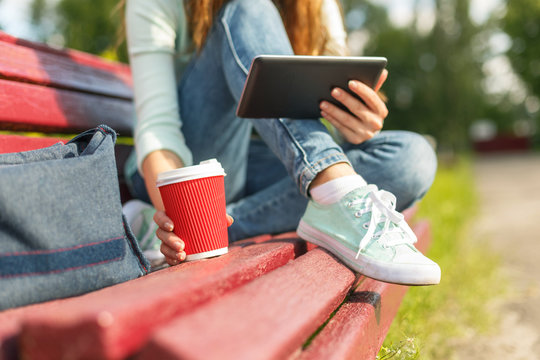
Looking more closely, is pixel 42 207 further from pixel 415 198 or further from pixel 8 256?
pixel 415 198

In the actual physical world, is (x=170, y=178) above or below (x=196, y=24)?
below

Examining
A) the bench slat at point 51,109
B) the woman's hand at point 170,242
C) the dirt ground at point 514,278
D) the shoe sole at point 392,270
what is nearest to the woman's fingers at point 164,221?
the woman's hand at point 170,242

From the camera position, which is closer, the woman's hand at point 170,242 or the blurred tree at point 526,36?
the woman's hand at point 170,242

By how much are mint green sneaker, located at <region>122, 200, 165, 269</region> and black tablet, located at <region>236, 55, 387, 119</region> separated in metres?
0.53

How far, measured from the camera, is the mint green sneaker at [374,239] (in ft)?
3.75

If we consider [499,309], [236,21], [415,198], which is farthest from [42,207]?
[499,309]

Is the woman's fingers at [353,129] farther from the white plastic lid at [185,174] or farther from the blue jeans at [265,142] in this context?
the white plastic lid at [185,174]

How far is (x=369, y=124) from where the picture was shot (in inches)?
58.9

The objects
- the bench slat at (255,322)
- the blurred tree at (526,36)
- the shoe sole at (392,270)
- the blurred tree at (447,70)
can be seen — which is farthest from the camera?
the blurred tree at (526,36)

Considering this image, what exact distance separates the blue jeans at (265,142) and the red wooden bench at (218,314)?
283 millimetres

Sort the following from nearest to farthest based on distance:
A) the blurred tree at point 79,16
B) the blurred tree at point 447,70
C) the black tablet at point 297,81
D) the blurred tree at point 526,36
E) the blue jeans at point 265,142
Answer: the black tablet at point 297,81
the blue jeans at point 265,142
the blurred tree at point 447,70
the blurred tree at point 79,16
the blurred tree at point 526,36

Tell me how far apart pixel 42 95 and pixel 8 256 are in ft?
3.47

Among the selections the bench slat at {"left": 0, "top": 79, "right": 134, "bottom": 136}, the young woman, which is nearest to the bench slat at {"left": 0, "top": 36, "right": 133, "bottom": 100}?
the bench slat at {"left": 0, "top": 79, "right": 134, "bottom": 136}

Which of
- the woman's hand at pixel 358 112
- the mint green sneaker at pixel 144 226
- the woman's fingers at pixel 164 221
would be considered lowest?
the mint green sneaker at pixel 144 226
